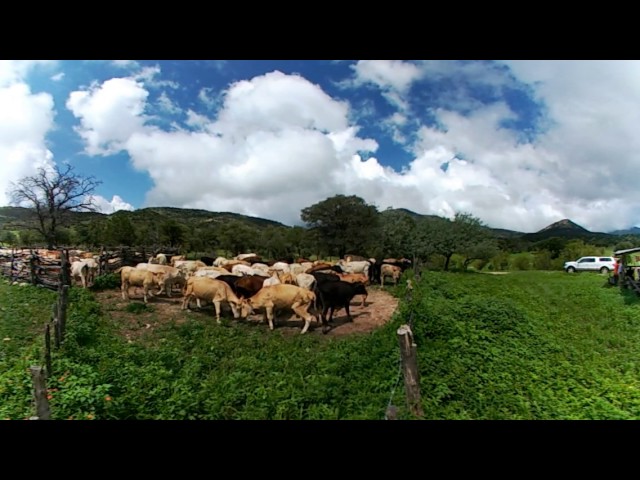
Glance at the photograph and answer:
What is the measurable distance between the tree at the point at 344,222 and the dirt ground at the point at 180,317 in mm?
1376

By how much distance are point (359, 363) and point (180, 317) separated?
3532 mm

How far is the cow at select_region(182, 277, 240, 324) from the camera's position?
615 centimetres

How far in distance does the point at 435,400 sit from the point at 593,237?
3178 mm

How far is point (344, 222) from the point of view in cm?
542

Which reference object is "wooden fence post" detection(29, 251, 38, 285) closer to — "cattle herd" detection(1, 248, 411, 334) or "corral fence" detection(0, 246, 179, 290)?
"corral fence" detection(0, 246, 179, 290)

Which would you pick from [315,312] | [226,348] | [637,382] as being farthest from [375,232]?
[637,382]

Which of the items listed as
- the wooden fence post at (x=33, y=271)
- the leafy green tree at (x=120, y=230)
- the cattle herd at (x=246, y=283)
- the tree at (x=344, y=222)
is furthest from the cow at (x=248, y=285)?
the wooden fence post at (x=33, y=271)

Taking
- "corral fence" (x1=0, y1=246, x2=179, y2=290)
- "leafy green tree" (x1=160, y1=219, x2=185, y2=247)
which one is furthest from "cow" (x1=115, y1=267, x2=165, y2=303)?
"leafy green tree" (x1=160, y1=219, x2=185, y2=247)

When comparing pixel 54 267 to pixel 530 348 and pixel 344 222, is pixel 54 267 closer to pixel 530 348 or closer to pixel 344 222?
pixel 344 222

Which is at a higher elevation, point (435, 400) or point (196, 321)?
point (196, 321)

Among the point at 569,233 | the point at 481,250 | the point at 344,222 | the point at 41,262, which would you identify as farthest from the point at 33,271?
the point at 569,233

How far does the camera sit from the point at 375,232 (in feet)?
20.3
